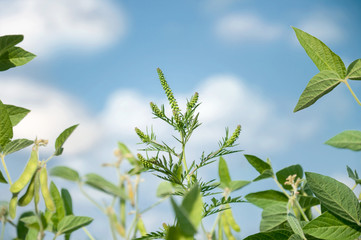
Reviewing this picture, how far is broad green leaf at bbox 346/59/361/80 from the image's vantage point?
1276 millimetres

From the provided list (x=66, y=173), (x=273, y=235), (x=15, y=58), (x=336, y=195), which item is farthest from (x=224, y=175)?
(x=66, y=173)

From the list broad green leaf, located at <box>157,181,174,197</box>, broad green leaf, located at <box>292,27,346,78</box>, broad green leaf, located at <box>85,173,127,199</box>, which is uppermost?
broad green leaf, located at <box>292,27,346,78</box>

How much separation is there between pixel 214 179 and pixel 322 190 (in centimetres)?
A: 33

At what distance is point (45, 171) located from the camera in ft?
2.50

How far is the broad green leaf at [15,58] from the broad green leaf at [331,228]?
0.99 m

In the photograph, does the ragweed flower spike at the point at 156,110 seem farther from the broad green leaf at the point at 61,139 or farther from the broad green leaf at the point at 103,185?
the broad green leaf at the point at 103,185

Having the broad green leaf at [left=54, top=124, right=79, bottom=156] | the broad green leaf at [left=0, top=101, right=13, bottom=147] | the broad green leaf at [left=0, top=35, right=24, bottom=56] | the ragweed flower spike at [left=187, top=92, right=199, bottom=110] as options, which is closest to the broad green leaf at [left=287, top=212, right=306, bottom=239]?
the ragweed flower spike at [left=187, top=92, right=199, bottom=110]

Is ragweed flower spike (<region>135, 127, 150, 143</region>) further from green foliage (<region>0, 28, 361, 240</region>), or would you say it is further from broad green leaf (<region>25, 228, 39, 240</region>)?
broad green leaf (<region>25, 228, 39, 240</region>)

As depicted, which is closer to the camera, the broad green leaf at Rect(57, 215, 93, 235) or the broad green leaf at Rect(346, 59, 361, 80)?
the broad green leaf at Rect(57, 215, 93, 235)

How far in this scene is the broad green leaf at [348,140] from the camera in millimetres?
1163

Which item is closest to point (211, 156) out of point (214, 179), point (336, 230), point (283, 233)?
point (214, 179)

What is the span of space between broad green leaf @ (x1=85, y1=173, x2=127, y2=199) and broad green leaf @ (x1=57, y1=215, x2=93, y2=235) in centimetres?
25

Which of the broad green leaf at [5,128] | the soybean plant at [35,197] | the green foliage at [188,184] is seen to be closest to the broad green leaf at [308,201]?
the green foliage at [188,184]

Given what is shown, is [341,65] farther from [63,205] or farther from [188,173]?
[63,205]
